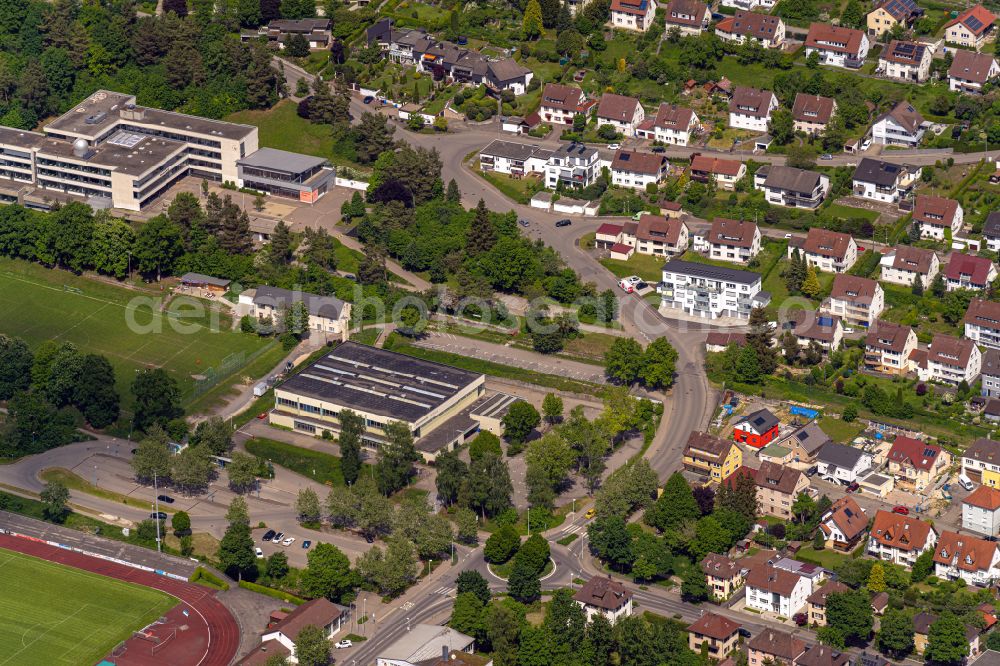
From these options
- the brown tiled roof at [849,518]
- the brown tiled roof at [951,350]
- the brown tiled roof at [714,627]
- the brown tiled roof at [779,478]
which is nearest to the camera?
the brown tiled roof at [714,627]

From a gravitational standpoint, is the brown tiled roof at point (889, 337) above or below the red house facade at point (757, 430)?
above

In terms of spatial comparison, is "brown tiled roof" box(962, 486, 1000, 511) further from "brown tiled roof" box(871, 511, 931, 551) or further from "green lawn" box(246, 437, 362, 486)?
"green lawn" box(246, 437, 362, 486)

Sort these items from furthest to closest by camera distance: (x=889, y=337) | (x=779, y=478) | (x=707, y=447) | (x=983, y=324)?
1. (x=983, y=324)
2. (x=889, y=337)
3. (x=707, y=447)
4. (x=779, y=478)

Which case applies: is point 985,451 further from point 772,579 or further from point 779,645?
point 779,645

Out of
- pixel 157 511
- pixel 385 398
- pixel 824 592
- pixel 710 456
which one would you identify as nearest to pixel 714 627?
pixel 824 592

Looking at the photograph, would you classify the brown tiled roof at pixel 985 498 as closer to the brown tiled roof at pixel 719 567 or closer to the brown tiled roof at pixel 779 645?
the brown tiled roof at pixel 719 567

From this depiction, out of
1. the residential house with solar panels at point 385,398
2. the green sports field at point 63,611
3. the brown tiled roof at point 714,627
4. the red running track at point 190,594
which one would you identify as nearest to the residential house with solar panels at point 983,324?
the residential house with solar panels at point 385,398

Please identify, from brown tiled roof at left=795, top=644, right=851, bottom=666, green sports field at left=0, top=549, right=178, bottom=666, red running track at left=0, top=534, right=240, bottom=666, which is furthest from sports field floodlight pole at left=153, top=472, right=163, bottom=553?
brown tiled roof at left=795, top=644, right=851, bottom=666
